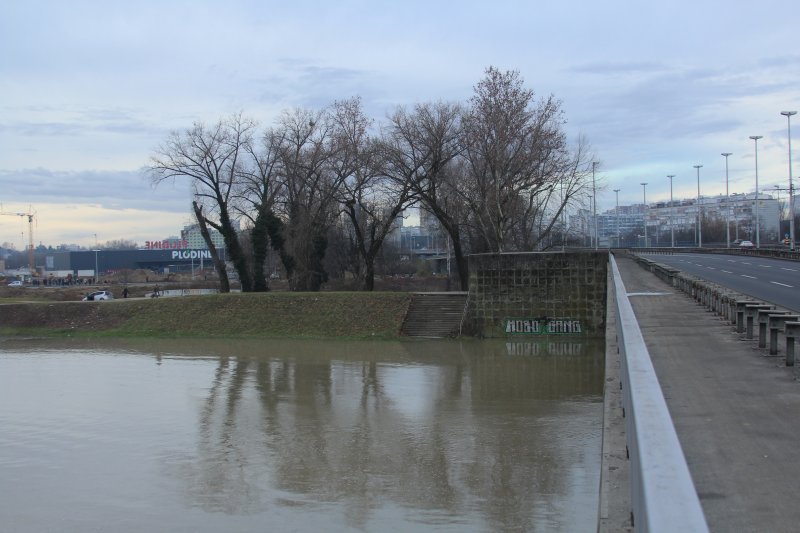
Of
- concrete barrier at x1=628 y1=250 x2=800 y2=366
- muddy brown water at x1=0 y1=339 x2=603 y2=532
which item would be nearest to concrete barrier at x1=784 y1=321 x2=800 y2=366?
concrete barrier at x1=628 y1=250 x2=800 y2=366

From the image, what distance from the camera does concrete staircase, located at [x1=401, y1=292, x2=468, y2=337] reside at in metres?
40.2

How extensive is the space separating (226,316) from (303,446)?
2999 centimetres

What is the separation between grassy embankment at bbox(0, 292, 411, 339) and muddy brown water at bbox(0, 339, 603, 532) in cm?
1150

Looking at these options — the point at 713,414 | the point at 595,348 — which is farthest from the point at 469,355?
the point at 713,414

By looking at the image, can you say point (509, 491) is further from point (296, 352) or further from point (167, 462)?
point (296, 352)

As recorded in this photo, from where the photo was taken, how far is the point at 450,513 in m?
11.6

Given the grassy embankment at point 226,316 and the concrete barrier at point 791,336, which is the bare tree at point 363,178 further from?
the concrete barrier at point 791,336

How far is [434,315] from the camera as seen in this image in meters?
41.8

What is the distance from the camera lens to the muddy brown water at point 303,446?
1171 cm

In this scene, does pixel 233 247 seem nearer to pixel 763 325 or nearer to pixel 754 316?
pixel 754 316

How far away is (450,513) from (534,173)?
36487mm

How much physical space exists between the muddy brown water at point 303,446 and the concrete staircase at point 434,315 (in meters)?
9.67

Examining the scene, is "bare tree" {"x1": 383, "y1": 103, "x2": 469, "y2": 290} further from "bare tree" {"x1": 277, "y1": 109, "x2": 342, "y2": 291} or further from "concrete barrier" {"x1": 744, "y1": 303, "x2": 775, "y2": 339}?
"concrete barrier" {"x1": 744, "y1": 303, "x2": 775, "y2": 339}

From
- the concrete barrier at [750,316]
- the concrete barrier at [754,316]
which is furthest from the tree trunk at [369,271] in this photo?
the concrete barrier at [750,316]
